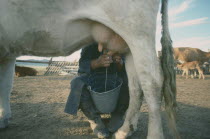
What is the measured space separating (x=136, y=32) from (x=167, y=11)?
57 centimetres

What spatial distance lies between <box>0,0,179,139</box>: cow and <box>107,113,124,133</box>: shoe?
A: 53cm

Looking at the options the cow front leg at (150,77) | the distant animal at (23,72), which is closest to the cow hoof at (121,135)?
the cow front leg at (150,77)

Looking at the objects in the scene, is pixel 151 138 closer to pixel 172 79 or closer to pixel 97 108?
pixel 172 79

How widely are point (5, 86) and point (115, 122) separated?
1.44 m

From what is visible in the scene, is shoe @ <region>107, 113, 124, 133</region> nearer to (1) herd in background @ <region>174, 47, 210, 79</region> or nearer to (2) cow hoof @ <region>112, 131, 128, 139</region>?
(2) cow hoof @ <region>112, 131, 128, 139</region>

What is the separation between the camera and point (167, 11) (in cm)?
177

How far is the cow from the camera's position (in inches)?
56.4

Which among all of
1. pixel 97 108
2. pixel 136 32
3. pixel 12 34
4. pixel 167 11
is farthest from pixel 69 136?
pixel 167 11

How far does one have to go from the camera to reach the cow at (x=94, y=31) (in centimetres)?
143

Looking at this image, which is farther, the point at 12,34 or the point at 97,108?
the point at 97,108

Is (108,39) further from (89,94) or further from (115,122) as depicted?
(115,122)

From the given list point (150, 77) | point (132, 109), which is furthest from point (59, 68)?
point (150, 77)

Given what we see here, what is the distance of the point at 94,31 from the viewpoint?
164cm

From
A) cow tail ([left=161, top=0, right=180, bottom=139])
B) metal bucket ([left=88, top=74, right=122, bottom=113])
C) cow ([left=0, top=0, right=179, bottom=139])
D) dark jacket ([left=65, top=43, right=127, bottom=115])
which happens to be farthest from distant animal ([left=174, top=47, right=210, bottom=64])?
cow ([left=0, top=0, right=179, bottom=139])
